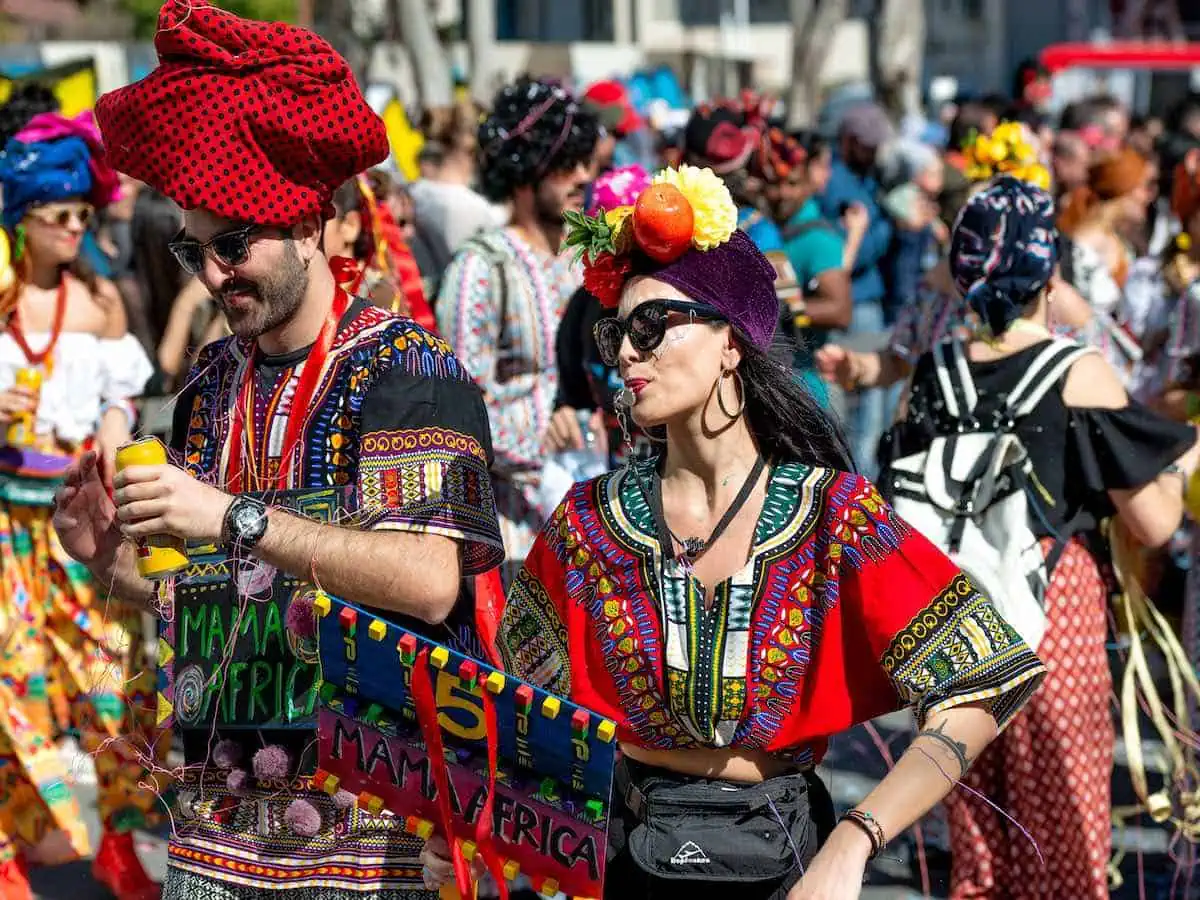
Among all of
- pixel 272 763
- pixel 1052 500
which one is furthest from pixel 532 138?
pixel 272 763

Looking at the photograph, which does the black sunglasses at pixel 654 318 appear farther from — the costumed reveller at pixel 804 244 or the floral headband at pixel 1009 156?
the costumed reveller at pixel 804 244

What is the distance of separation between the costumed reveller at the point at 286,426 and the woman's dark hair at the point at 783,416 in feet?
1.46

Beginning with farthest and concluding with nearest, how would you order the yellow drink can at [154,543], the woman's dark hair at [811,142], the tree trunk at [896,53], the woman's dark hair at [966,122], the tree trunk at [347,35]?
the tree trunk at [896,53]
the tree trunk at [347,35]
the woman's dark hair at [966,122]
the woman's dark hair at [811,142]
the yellow drink can at [154,543]

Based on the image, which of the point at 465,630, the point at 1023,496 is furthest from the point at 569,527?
the point at 1023,496

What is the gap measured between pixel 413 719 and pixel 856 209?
913cm

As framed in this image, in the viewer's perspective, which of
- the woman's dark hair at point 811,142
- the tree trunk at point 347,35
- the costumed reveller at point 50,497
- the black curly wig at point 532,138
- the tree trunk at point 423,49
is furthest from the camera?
the tree trunk at point 423,49

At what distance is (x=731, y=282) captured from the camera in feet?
9.41

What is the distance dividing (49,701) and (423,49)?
15.5 meters

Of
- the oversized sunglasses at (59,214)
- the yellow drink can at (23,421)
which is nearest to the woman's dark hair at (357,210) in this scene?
the oversized sunglasses at (59,214)

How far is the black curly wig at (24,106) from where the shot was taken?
23.3 ft

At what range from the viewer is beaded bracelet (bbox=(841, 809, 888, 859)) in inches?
98.6

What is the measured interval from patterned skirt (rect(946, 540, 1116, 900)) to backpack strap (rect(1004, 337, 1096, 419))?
0.42m

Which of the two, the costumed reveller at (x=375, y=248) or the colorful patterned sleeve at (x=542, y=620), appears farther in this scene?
the costumed reveller at (x=375, y=248)

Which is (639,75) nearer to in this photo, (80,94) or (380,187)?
(80,94)
